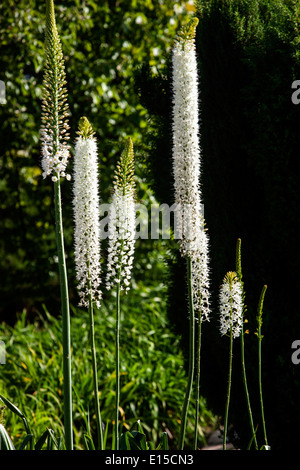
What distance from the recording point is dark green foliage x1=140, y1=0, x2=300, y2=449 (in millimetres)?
3150

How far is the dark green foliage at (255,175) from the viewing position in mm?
3150

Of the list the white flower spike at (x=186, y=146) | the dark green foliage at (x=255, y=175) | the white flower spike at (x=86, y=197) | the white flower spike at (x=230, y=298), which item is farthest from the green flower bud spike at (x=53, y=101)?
the dark green foliage at (x=255, y=175)

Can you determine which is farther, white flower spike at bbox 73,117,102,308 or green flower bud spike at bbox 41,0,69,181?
white flower spike at bbox 73,117,102,308

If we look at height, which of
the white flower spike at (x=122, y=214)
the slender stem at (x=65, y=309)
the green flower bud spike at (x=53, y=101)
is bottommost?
the slender stem at (x=65, y=309)

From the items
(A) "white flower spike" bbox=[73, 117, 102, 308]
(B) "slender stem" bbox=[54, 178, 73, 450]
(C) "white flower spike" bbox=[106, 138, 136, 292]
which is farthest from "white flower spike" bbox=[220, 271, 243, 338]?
(B) "slender stem" bbox=[54, 178, 73, 450]

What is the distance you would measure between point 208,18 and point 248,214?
1323mm

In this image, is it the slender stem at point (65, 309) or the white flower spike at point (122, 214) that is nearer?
the slender stem at point (65, 309)

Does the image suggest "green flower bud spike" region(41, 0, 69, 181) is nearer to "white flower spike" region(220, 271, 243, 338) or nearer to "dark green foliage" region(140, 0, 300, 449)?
"white flower spike" region(220, 271, 243, 338)

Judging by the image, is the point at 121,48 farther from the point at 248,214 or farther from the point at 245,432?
the point at 245,432

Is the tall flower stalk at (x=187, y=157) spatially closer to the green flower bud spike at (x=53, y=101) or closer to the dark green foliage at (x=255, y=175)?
the green flower bud spike at (x=53, y=101)

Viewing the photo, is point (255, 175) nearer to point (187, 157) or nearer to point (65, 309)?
point (187, 157)

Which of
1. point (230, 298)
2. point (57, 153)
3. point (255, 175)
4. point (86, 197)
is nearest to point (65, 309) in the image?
point (86, 197)

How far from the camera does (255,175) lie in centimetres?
332
